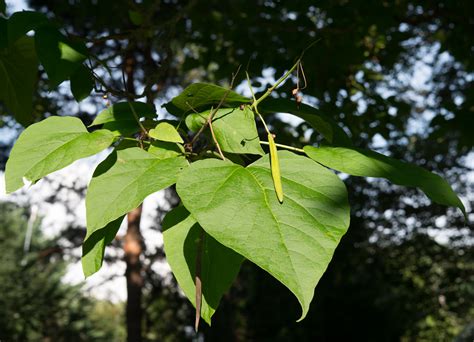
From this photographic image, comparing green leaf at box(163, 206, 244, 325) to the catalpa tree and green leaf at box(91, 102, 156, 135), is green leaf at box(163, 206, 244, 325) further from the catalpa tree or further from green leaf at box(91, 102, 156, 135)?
green leaf at box(91, 102, 156, 135)

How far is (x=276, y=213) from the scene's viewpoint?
47cm

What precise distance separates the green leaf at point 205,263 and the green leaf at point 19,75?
1.37 feet

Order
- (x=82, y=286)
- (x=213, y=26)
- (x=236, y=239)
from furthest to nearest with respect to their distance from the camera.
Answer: (x=82, y=286), (x=213, y=26), (x=236, y=239)

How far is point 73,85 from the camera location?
784 millimetres

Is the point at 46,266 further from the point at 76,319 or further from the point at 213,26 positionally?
the point at 213,26

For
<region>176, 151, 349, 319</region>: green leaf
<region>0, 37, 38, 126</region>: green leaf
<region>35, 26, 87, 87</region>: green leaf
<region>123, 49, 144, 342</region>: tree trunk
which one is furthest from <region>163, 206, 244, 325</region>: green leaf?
<region>123, 49, 144, 342</region>: tree trunk

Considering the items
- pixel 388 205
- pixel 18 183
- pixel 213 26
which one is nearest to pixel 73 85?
pixel 18 183

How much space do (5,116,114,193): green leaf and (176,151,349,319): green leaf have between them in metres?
0.13

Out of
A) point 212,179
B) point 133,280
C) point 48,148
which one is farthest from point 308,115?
point 133,280

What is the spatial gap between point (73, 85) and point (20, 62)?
0.13 m

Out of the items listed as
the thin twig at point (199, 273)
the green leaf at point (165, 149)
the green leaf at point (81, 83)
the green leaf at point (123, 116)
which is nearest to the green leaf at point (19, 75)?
the green leaf at point (81, 83)

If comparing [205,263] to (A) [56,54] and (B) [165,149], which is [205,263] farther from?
(A) [56,54]

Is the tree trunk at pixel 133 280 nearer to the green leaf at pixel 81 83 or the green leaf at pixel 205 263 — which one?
the green leaf at pixel 81 83

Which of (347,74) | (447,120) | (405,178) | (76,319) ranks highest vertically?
(405,178)
